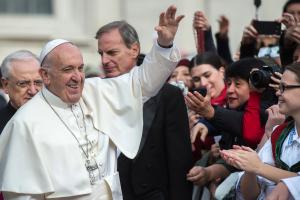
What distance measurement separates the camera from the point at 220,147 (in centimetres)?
648

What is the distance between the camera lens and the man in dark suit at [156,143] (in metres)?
6.23

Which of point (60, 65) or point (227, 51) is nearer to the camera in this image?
point (60, 65)

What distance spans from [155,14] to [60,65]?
9.12 meters

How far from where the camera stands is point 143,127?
622 centimetres

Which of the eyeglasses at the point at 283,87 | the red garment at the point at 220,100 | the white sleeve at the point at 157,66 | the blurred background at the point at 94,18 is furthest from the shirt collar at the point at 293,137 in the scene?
the blurred background at the point at 94,18

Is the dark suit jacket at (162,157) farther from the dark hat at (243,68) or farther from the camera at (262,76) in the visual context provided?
the camera at (262,76)

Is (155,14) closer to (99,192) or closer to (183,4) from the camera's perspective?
(183,4)

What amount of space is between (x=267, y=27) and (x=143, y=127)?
1513 millimetres

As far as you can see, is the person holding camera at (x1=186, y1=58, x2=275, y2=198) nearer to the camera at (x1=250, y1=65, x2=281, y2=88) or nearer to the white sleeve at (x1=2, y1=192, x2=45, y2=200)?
the camera at (x1=250, y1=65, x2=281, y2=88)

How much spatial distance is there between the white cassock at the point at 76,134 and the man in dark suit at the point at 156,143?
0.98 feet

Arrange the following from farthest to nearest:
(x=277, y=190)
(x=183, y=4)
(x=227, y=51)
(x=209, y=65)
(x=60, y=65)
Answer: (x=183, y=4)
(x=227, y=51)
(x=209, y=65)
(x=60, y=65)
(x=277, y=190)

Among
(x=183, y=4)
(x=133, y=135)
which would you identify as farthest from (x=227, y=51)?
(x=183, y=4)

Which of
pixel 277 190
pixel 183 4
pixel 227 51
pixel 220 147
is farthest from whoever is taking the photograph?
pixel 183 4

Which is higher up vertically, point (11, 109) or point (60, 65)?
point (60, 65)
